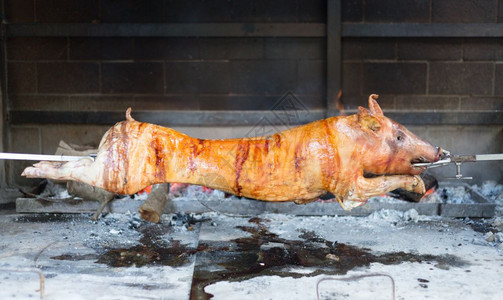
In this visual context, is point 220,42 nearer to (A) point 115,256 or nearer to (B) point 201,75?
(B) point 201,75

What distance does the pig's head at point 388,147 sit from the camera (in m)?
4.91

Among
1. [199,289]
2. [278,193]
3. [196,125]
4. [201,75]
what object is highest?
[201,75]

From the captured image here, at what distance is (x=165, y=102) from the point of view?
829cm

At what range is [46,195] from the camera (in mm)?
7605

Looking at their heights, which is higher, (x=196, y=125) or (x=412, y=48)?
(x=412, y=48)

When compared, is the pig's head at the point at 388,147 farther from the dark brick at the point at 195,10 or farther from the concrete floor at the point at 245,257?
the dark brick at the point at 195,10

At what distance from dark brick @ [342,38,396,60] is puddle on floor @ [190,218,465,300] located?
2986mm

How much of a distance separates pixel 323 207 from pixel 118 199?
2.31 meters

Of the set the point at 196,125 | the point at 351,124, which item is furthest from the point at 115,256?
the point at 196,125

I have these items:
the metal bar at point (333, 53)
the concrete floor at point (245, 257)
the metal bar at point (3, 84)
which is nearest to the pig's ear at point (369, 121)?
the concrete floor at point (245, 257)

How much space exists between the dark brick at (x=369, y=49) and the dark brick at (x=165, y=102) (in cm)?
210

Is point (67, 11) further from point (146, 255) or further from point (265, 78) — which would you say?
point (146, 255)

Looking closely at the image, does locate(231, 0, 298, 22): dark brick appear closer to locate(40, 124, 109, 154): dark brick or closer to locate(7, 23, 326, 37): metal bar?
locate(7, 23, 326, 37): metal bar

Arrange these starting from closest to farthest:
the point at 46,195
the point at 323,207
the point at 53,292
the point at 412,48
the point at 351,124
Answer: the point at 53,292, the point at 351,124, the point at 323,207, the point at 46,195, the point at 412,48
